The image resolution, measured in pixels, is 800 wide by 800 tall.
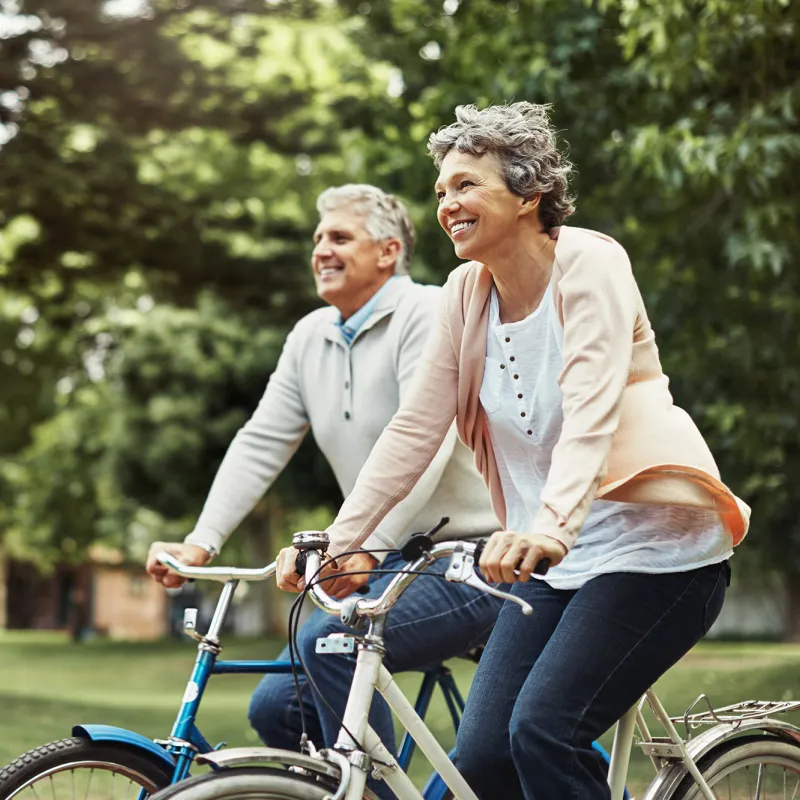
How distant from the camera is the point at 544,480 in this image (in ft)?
10.3

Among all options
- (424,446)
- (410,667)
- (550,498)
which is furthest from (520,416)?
(410,667)

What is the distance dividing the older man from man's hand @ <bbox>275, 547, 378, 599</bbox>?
386 mm

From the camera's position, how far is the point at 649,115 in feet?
35.7

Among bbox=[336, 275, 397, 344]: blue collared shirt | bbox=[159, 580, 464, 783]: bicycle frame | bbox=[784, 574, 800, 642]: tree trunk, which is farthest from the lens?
bbox=[784, 574, 800, 642]: tree trunk

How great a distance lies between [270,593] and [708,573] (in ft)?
97.2

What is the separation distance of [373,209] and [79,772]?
6.09ft

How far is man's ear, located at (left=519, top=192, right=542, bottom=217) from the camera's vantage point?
304cm

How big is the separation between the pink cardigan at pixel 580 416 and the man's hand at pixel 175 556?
0.91 meters

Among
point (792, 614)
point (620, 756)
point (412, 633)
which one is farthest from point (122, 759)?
point (792, 614)

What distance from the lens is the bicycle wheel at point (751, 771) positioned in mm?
3301

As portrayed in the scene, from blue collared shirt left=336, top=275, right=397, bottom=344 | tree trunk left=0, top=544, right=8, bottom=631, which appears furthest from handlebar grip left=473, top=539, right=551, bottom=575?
tree trunk left=0, top=544, right=8, bottom=631

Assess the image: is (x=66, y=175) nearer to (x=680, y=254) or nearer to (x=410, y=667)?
(x=680, y=254)

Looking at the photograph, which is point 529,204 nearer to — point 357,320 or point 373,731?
point 373,731

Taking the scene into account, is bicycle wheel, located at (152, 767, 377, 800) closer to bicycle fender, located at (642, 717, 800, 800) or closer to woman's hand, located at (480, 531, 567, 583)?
woman's hand, located at (480, 531, 567, 583)
